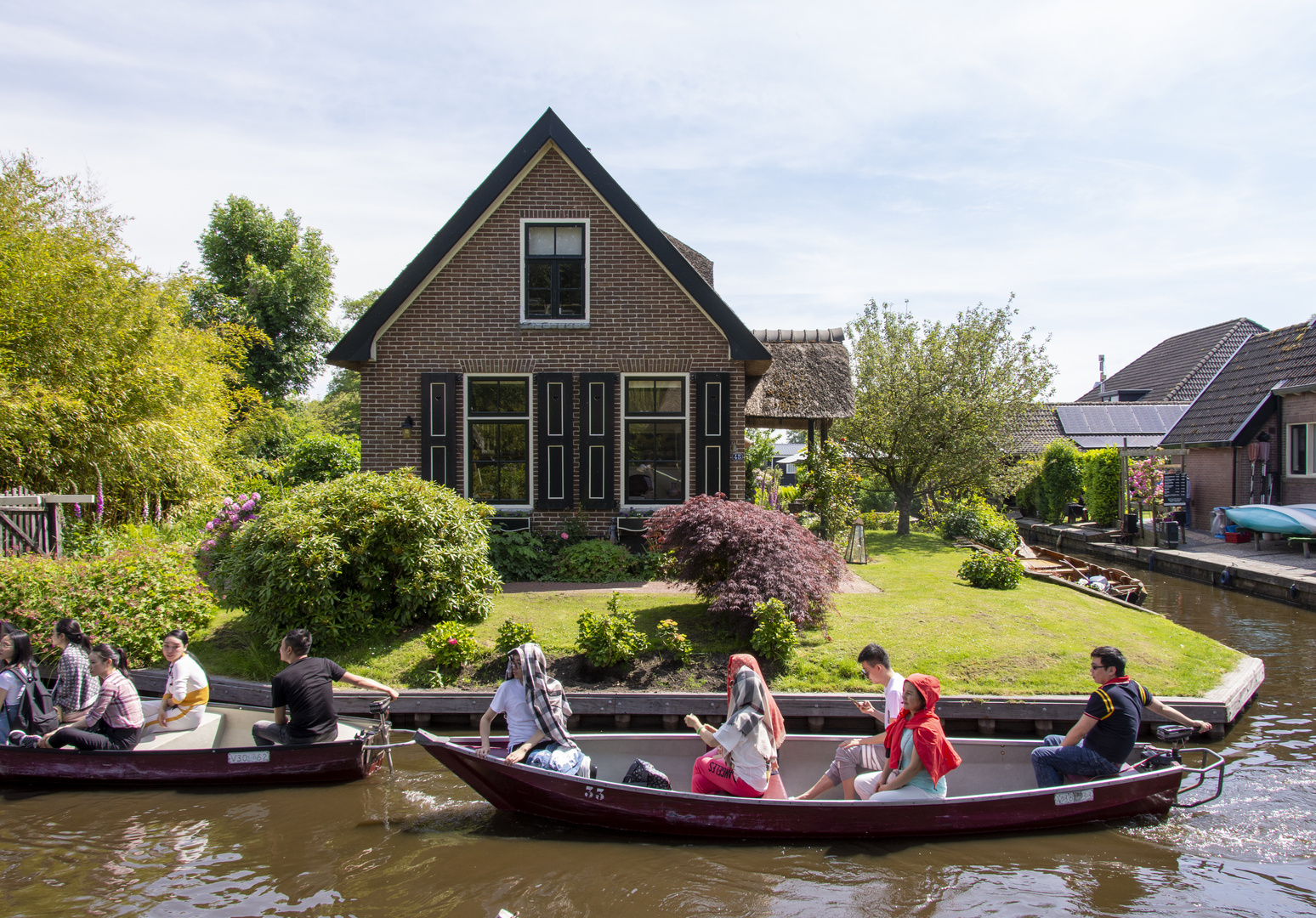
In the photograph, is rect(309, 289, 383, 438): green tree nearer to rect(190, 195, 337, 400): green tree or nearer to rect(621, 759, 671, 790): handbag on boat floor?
rect(190, 195, 337, 400): green tree

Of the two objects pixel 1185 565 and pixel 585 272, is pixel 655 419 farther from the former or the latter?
pixel 1185 565

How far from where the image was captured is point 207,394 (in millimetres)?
16594

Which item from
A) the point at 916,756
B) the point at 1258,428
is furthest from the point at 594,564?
the point at 1258,428

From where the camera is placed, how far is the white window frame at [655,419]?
14500 mm

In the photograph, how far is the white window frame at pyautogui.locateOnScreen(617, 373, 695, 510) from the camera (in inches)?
571

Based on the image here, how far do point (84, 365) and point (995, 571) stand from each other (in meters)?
16.0

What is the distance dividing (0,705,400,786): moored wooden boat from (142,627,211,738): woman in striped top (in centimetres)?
41

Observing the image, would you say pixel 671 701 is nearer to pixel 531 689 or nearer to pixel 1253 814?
pixel 531 689

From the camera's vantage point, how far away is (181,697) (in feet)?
26.2

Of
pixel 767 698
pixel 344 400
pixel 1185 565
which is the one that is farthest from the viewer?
pixel 344 400

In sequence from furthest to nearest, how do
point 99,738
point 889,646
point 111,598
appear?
point 889,646 → point 111,598 → point 99,738

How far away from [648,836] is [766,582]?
3.96 metres

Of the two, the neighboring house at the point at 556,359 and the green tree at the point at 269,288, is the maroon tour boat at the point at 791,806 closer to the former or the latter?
the neighboring house at the point at 556,359

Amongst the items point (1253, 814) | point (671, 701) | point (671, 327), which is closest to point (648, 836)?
point (671, 701)
